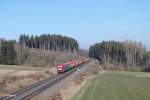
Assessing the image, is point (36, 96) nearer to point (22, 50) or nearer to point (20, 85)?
point (20, 85)

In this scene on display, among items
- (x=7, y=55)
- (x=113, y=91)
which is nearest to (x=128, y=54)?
(x=7, y=55)

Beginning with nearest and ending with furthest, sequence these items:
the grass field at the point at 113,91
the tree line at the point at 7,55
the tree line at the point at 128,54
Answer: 1. the grass field at the point at 113,91
2. the tree line at the point at 7,55
3. the tree line at the point at 128,54

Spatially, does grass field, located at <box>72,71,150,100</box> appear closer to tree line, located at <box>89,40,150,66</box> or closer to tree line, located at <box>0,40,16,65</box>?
tree line, located at <box>0,40,16,65</box>

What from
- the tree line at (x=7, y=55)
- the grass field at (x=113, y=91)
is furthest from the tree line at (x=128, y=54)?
the grass field at (x=113, y=91)

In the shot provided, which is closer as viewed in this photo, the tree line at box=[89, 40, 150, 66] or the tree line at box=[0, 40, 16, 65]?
the tree line at box=[0, 40, 16, 65]

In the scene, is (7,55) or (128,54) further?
(128,54)

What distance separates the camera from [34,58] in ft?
399

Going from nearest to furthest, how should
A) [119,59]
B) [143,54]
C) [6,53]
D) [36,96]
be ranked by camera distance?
[36,96], [6,53], [143,54], [119,59]

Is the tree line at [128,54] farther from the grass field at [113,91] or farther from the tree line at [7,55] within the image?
the grass field at [113,91]

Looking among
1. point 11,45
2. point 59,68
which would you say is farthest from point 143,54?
point 59,68

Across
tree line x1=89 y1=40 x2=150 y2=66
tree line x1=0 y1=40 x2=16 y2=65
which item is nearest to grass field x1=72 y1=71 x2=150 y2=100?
tree line x1=0 y1=40 x2=16 y2=65

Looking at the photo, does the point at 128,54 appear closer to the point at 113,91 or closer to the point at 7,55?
the point at 7,55

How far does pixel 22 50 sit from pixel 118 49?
8407 centimetres

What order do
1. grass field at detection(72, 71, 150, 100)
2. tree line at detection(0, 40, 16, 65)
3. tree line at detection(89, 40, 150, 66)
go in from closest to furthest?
grass field at detection(72, 71, 150, 100) → tree line at detection(0, 40, 16, 65) → tree line at detection(89, 40, 150, 66)
